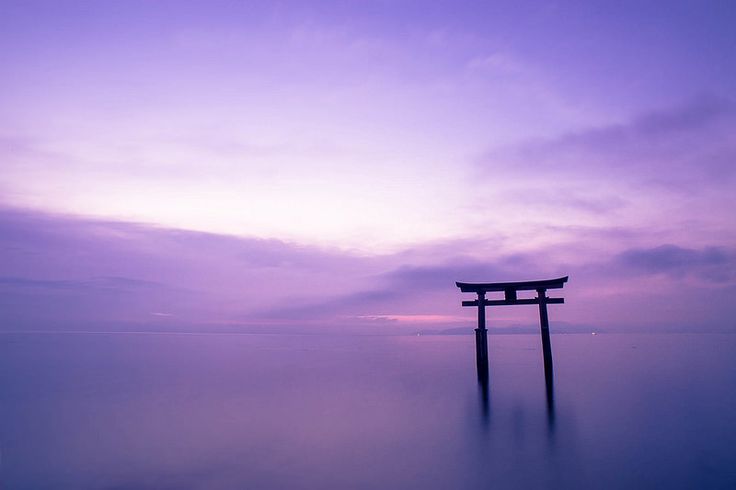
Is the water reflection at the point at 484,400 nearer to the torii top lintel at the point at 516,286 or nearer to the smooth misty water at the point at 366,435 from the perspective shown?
the smooth misty water at the point at 366,435

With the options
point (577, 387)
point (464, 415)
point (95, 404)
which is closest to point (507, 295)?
point (464, 415)

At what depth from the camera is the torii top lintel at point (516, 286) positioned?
59.9 ft

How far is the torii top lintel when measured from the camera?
59.9 ft

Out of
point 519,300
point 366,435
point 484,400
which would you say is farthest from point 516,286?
point 366,435

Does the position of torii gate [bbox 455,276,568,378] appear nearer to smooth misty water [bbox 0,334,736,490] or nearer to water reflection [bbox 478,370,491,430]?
water reflection [bbox 478,370,491,430]

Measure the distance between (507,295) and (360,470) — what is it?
35.2 ft

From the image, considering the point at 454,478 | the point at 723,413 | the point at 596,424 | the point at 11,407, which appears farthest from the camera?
the point at 11,407

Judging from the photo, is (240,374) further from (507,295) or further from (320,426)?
(507,295)

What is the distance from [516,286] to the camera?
18.8 meters

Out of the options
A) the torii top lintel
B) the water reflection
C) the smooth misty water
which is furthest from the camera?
the torii top lintel

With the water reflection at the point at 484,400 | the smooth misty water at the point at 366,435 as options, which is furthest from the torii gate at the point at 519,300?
the smooth misty water at the point at 366,435

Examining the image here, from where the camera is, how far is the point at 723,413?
16.6m

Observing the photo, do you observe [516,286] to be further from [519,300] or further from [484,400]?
[484,400]

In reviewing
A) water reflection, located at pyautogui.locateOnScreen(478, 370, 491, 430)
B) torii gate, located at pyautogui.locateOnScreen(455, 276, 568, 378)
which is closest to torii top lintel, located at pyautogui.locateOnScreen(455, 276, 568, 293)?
torii gate, located at pyautogui.locateOnScreen(455, 276, 568, 378)
